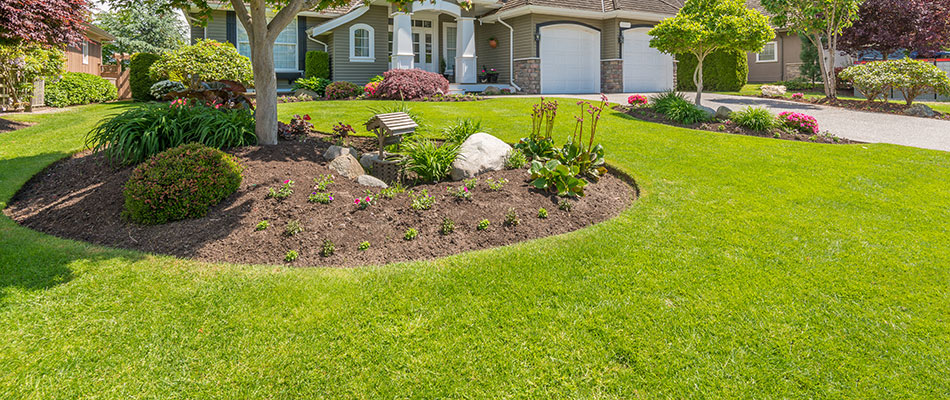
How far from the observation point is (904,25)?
1844 cm

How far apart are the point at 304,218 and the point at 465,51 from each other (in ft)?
46.6

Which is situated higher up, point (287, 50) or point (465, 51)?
point (287, 50)

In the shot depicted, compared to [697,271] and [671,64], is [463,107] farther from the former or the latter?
[671,64]

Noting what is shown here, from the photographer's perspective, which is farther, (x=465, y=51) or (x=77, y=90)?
(x=465, y=51)

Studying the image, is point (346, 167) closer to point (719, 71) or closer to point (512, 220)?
point (512, 220)

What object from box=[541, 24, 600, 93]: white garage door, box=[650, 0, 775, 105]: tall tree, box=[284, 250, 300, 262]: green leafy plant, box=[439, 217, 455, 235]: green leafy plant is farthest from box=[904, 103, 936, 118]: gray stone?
box=[284, 250, 300, 262]: green leafy plant

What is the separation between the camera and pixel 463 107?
38.0 ft

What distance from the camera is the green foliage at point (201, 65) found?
13.0 meters

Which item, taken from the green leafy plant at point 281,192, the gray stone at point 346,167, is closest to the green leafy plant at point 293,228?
the green leafy plant at point 281,192

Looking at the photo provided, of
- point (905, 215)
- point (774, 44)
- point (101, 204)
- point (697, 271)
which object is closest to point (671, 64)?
point (774, 44)

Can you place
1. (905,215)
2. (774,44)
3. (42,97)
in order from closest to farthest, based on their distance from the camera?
1. (905,215)
2. (42,97)
3. (774,44)

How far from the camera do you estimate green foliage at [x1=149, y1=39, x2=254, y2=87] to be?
513 inches

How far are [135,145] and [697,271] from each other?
590 centimetres

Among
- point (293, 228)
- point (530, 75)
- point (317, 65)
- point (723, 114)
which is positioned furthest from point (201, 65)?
point (723, 114)
